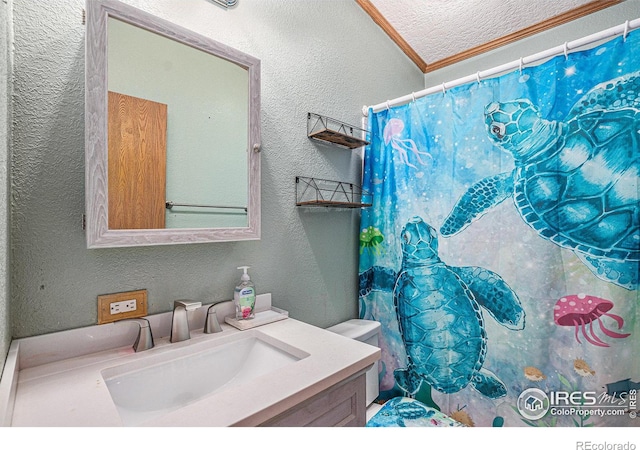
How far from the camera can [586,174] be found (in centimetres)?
120

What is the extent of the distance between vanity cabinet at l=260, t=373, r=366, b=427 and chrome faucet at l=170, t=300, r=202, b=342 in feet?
1.60

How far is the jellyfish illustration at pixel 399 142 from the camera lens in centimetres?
165

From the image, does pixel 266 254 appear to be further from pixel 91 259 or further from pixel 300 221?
pixel 91 259

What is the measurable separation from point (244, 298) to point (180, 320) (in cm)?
24

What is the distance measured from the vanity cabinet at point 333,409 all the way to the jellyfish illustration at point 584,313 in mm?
932

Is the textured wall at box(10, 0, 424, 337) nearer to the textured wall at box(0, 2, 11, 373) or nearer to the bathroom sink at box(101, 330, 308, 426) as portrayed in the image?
the textured wall at box(0, 2, 11, 373)

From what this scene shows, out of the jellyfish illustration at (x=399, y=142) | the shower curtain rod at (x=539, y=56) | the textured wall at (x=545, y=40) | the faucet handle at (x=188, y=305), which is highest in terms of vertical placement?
the textured wall at (x=545, y=40)

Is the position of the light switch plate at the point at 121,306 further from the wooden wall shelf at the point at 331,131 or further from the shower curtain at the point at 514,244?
the shower curtain at the point at 514,244

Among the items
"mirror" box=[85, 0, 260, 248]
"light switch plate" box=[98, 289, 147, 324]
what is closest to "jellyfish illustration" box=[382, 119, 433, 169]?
"mirror" box=[85, 0, 260, 248]

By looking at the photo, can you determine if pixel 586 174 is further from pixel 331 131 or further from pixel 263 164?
pixel 263 164

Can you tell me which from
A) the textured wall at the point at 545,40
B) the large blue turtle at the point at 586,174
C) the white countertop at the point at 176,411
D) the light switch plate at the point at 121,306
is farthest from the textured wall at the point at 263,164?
the large blue turtle at the point at 586,174

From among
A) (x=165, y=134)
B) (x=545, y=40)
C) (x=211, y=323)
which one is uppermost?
(x=545, y=40)

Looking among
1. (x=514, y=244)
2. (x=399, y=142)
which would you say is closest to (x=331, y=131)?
(x=399, y=142)
